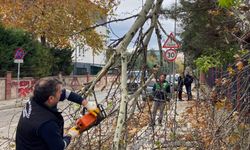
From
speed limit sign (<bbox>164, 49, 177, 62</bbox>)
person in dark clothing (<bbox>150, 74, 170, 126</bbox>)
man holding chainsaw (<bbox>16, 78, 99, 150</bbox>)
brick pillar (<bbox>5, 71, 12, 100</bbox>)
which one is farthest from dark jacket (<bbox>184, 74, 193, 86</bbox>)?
brick pillar (<bbox>5, 71, 12, 100</bbox>)

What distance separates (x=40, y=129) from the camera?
3.56 meters

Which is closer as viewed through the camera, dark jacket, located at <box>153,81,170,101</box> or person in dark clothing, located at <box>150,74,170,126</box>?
person in dark clothing, located at <box>150,74,170,126</box>

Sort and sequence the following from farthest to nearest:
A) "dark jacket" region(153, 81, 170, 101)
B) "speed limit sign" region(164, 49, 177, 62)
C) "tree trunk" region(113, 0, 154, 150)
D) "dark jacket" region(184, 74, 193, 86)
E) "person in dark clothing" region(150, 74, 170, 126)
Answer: "speed limit sign" region(164, 49, 177, 62) → "dark jacket" region(184, 74, 193, 86) → "dark jacket" region(153, 81, 170, 101) → "person in dark clothing" region(150, 74, 170, 126) → "tree trunk" region(113, 0, 154, 150)

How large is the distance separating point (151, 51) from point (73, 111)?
1.14 meters

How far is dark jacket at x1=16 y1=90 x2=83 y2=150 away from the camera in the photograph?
3.55m

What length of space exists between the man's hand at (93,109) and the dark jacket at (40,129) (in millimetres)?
330

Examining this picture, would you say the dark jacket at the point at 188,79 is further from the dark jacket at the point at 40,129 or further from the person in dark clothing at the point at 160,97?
the dark jacket at the point at 40,129

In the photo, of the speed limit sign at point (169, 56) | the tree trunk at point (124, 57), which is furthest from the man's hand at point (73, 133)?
the speed limit sign at point (169, 56)

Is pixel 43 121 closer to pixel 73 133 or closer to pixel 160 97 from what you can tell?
pixel 73 133

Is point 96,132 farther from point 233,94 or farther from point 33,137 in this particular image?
point 233,94

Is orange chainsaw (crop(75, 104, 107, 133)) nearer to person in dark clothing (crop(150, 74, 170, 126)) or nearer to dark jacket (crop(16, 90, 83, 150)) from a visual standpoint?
dark jacket (crop(16, 90, 83, 150))

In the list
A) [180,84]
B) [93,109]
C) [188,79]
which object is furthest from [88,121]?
[188,79]

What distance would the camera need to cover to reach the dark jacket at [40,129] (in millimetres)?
3555

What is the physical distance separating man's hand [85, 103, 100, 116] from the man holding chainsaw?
0.33 metres
